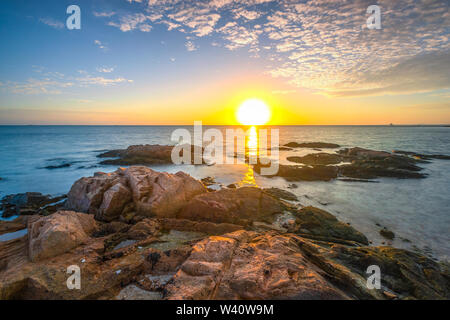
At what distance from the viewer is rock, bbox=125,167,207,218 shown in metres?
8.96

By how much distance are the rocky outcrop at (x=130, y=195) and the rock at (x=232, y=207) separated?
888 mm

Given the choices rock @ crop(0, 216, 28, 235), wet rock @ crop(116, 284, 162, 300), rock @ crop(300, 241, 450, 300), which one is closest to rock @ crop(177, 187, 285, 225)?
rock @ crop(300, 241, 450, 300)

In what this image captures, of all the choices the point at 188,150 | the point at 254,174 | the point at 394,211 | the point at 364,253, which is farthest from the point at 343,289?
the point at 188,150

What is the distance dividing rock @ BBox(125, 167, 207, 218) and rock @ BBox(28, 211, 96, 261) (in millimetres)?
2602

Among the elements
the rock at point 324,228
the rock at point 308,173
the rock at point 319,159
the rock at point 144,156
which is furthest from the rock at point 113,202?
the rock at point 319,159

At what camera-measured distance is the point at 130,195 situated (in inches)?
372

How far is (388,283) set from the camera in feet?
15.9

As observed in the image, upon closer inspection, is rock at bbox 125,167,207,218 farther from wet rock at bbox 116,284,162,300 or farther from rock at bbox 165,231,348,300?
wet rock at bbox 116,284,162,300

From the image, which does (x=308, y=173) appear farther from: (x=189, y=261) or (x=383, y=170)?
(x=189, y=261)

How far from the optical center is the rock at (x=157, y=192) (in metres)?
8.96

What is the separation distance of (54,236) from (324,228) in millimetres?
10171

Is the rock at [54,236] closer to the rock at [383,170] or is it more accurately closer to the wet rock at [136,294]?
the wet rock at [136,294]
